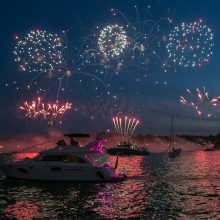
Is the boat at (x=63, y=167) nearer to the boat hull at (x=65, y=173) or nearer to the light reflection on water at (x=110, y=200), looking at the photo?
the boat hull at (x=65, y=173)

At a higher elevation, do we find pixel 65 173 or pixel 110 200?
pixel 65 173

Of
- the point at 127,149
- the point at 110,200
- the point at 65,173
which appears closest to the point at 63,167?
the point at 65,173

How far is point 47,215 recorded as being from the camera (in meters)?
23.3

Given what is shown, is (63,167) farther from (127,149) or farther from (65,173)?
(127,149)

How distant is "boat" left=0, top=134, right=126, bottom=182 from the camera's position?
1411 inches

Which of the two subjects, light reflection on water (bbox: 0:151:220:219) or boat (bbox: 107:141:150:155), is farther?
boat (bbox: 107:141:150:155)

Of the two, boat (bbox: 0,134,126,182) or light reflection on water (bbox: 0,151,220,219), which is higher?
boat (bbox: 0,134,126,182)

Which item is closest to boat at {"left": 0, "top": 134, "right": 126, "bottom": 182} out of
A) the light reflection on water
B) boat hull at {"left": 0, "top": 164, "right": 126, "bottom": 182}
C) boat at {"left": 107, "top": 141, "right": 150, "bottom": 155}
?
boat hull at {"left": 0, "top": 164, "right": 126, "bottom": 182}

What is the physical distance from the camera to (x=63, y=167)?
1412 inches

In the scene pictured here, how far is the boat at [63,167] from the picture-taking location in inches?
1411

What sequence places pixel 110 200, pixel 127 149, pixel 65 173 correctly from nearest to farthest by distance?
pixel 110 200 < pixel 65 173 < pixel 127 149

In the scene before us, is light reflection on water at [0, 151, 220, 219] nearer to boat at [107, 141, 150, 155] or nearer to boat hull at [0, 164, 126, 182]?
boat hull at [0, 164, 126, 182]

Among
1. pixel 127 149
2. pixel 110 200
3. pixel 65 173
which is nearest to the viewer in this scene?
pixel 110 200

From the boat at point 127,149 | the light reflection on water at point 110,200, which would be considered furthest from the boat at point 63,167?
the boat at point 127,149
